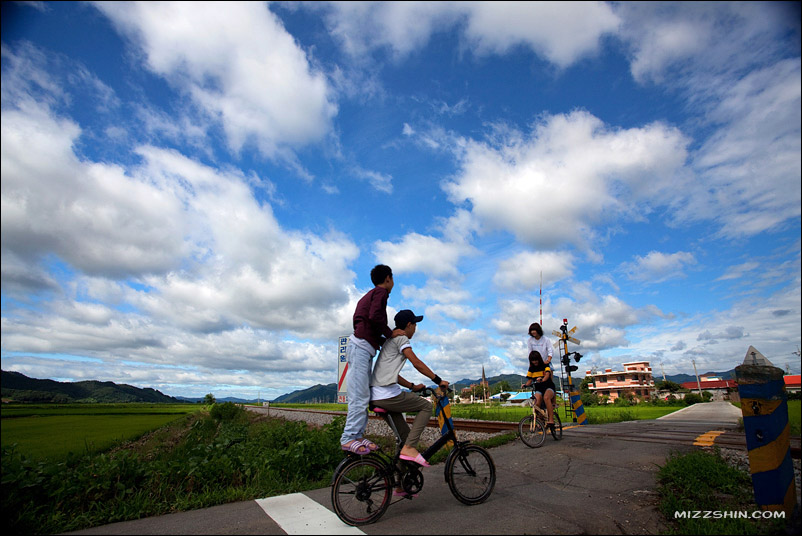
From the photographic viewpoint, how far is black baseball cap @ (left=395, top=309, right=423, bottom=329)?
150 inches

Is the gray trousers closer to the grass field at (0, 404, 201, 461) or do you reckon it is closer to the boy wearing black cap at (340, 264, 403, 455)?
the boy wearing black cap at (340, 264, 403, 455)

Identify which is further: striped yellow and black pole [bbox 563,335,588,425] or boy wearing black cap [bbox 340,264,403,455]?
striped yellow and black pole [bbox 563,335,588,425]

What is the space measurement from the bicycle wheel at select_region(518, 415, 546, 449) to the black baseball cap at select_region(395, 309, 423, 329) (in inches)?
Answer: 171

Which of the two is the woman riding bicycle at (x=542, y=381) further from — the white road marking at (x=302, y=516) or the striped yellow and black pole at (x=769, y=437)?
the white road marking at (x=302, y=516)

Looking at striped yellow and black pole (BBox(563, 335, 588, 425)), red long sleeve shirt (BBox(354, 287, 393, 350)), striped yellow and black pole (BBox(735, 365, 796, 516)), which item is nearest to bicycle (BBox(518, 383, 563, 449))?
striped yellow and black pole (BBox(735, 365, 796, 516))

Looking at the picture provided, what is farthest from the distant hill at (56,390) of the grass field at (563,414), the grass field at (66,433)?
the grass field at (563,414)

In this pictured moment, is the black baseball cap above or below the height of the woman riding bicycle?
above

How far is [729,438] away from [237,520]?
8940 millimetres

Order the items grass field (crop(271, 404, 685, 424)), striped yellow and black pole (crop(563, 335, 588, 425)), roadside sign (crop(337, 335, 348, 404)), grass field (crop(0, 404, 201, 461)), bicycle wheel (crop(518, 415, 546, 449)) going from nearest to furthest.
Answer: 1. bicycle wheel (crop(518, 415, 546, 449))
2. roadside sign (crop(337, 335, 348, 404))
3. striped yellow and black pole (crop(563, 335, 588, 425))
4. grass field (crop(271, 404, 685, 424))
5. grass field (crop(0, 404, 201, 461))

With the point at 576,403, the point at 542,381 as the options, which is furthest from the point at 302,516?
the point at 576,403

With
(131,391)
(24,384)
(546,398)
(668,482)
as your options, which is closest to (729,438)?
(546,398)

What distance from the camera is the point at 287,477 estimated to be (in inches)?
Answer: 215

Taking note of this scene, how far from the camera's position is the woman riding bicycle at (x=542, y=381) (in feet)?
23.2

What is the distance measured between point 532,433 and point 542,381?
91cm
